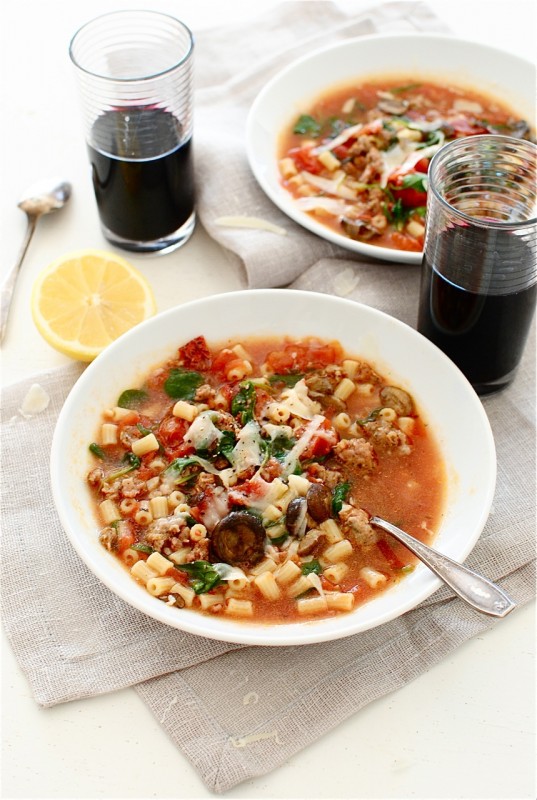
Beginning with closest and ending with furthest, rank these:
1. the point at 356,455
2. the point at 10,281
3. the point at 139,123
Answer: the point at 356,455 → the point at 139,123 → the point at 10,281

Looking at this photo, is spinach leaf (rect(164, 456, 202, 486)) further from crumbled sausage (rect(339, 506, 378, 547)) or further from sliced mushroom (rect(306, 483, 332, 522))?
crumbled sausage (rect(339, 506, 378, 547))

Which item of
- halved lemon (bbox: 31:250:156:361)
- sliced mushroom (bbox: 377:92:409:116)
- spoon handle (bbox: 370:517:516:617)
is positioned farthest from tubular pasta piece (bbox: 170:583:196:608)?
sliced mushroom (bbox: 377:92:409:116)

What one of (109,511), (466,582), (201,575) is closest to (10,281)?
(109,511)

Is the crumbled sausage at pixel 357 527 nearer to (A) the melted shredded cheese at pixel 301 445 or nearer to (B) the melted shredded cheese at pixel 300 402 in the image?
(A) the melted shredded cheese at pixel 301 445

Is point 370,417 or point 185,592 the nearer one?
point 185,592

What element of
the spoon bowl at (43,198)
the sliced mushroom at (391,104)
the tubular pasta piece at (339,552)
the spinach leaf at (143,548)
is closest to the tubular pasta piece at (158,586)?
the spinach leaf at (143,548)

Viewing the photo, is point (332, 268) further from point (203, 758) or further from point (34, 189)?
point (203, 758)

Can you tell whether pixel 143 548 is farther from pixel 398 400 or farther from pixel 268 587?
pixel 398 400
